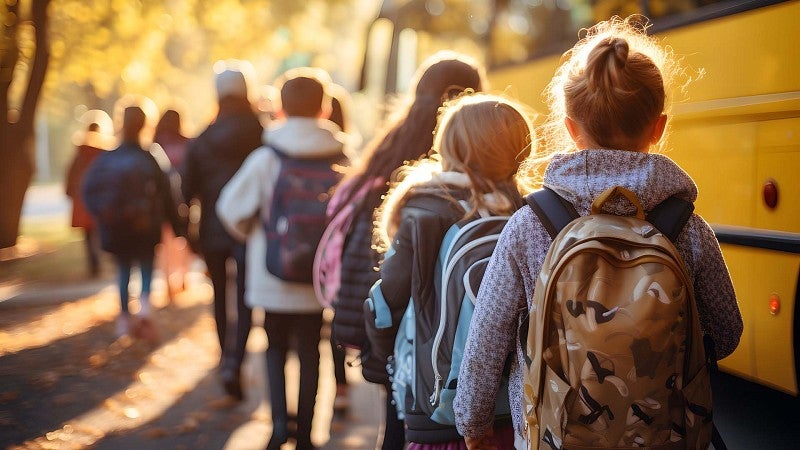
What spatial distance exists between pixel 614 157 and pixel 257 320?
8489 millimetres

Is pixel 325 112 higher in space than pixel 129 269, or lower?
higher

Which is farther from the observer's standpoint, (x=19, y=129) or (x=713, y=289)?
(x=19, y=129)

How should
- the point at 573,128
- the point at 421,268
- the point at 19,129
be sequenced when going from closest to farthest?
the point at 573,128 < the point at 421,268 < the point at 19,129

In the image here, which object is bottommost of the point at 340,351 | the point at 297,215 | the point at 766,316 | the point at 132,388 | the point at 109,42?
the point at 132,388

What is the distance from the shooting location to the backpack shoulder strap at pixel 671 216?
2.31 metres

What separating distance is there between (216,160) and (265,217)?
142 centimetres

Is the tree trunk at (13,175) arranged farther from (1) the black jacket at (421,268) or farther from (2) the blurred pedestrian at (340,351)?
(1) the black jacket at (421,268)

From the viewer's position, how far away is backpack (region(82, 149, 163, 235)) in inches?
311

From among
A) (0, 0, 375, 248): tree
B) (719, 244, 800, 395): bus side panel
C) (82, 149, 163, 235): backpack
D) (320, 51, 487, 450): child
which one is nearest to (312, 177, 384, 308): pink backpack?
(320, 51, 487, 450): child

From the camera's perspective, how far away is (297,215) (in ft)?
16.1

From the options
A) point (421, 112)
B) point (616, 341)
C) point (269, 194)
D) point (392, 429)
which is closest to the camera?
point (616, 341)

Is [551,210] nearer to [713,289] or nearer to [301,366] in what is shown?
[713,289]

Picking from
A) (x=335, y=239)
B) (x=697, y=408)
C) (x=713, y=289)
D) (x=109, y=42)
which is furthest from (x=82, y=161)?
(x=697, y=408)

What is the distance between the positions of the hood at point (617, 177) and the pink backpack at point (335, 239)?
1665mm
